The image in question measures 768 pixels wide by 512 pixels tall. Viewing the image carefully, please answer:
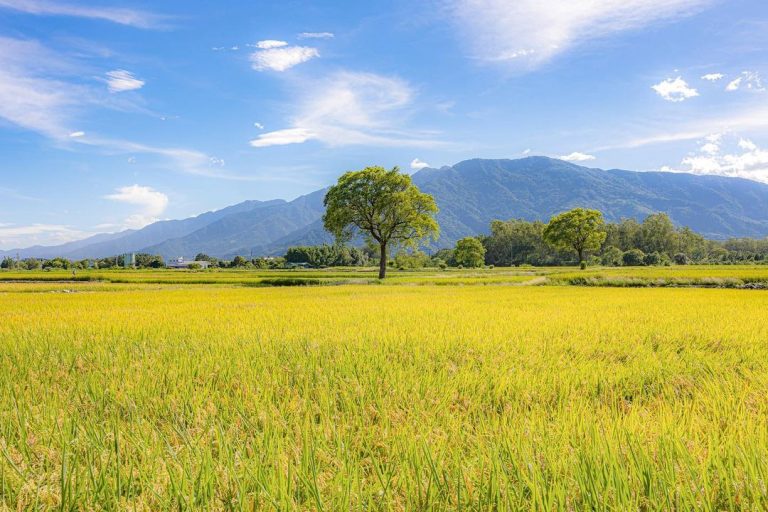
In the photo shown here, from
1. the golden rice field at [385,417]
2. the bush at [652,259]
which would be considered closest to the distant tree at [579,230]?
the bush at [652,259]

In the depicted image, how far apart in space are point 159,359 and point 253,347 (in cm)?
135

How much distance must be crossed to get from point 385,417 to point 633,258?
137 meters

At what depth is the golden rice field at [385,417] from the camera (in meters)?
2.23

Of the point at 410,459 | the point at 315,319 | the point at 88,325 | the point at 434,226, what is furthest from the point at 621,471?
the point at 434,226

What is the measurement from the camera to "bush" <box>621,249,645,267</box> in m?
118

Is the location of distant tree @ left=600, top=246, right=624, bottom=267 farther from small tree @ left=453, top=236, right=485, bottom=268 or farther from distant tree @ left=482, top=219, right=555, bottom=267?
small tree @ left=453, top=236, right=485, bottom=268

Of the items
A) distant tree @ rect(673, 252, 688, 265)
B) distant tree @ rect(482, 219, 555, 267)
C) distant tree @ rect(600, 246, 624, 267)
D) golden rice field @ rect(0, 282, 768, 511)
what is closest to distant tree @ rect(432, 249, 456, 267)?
distant tree @ rect(482, 219, 555, 267)

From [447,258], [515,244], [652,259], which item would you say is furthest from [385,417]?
[447,258]

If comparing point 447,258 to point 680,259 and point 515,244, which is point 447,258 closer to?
point 515,244

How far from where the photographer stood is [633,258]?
11919cm

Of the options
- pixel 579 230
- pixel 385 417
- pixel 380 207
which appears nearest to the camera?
pixel 385 417

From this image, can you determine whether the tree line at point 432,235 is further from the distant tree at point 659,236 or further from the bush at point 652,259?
the distant tree at point 659,236

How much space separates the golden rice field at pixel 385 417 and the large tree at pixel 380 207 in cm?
4048

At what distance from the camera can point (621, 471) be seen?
Result: 2.30 metres
